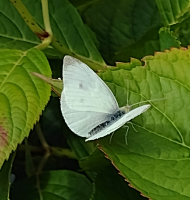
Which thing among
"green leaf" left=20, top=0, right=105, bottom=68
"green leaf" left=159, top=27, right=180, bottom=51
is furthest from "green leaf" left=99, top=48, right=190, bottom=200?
"green leaf" left=20, top=0, right=105, bottom=68

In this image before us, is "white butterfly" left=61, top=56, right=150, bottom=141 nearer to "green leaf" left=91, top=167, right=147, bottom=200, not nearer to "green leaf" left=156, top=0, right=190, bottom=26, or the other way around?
"green leaf" left=91, top=167, right=147, bottom=200

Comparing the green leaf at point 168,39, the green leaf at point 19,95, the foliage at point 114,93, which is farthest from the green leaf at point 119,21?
the green leaf at point 19,95

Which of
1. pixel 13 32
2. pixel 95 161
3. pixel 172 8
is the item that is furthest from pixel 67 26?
pixel 95 161

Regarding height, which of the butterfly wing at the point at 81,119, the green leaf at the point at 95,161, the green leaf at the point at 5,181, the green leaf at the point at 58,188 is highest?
the butterfly wing at the point at 81,119

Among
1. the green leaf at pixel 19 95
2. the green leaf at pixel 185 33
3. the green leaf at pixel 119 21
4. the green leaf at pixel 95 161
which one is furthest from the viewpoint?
the green leaf at pixel 119 21

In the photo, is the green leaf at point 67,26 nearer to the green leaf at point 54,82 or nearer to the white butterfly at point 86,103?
the white butterfly at point 86,103

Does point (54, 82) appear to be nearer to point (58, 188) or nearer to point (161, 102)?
point (161, 102)
